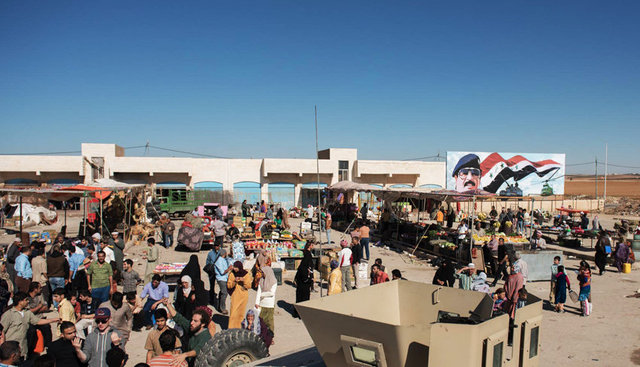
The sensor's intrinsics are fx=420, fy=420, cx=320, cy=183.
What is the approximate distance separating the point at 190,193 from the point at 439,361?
87.4 feet

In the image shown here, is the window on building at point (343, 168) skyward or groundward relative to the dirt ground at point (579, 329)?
skyward

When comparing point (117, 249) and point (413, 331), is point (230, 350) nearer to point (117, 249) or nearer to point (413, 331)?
point (413, 331)

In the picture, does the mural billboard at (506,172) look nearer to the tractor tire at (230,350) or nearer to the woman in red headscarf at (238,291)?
the woman in red headscarf at (238,291)

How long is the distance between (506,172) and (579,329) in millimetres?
33144

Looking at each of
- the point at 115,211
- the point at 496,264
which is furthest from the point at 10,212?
the point at 496,264

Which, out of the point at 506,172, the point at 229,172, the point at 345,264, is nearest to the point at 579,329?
the point at 345,264

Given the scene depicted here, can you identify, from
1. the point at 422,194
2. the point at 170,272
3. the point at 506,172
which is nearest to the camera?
the point at 170,272

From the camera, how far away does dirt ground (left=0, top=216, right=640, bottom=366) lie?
7.58m

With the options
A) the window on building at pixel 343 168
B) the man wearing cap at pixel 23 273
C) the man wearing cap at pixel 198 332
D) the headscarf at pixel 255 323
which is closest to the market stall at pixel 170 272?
the man wearing cap at pixel 23 273

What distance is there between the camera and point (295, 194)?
32.8 metres

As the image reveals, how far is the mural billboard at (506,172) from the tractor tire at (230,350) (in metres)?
33.6

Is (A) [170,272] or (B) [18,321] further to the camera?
(A) [170,272]

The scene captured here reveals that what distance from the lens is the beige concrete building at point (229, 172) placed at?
29.0 meters

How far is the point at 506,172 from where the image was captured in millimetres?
39750
